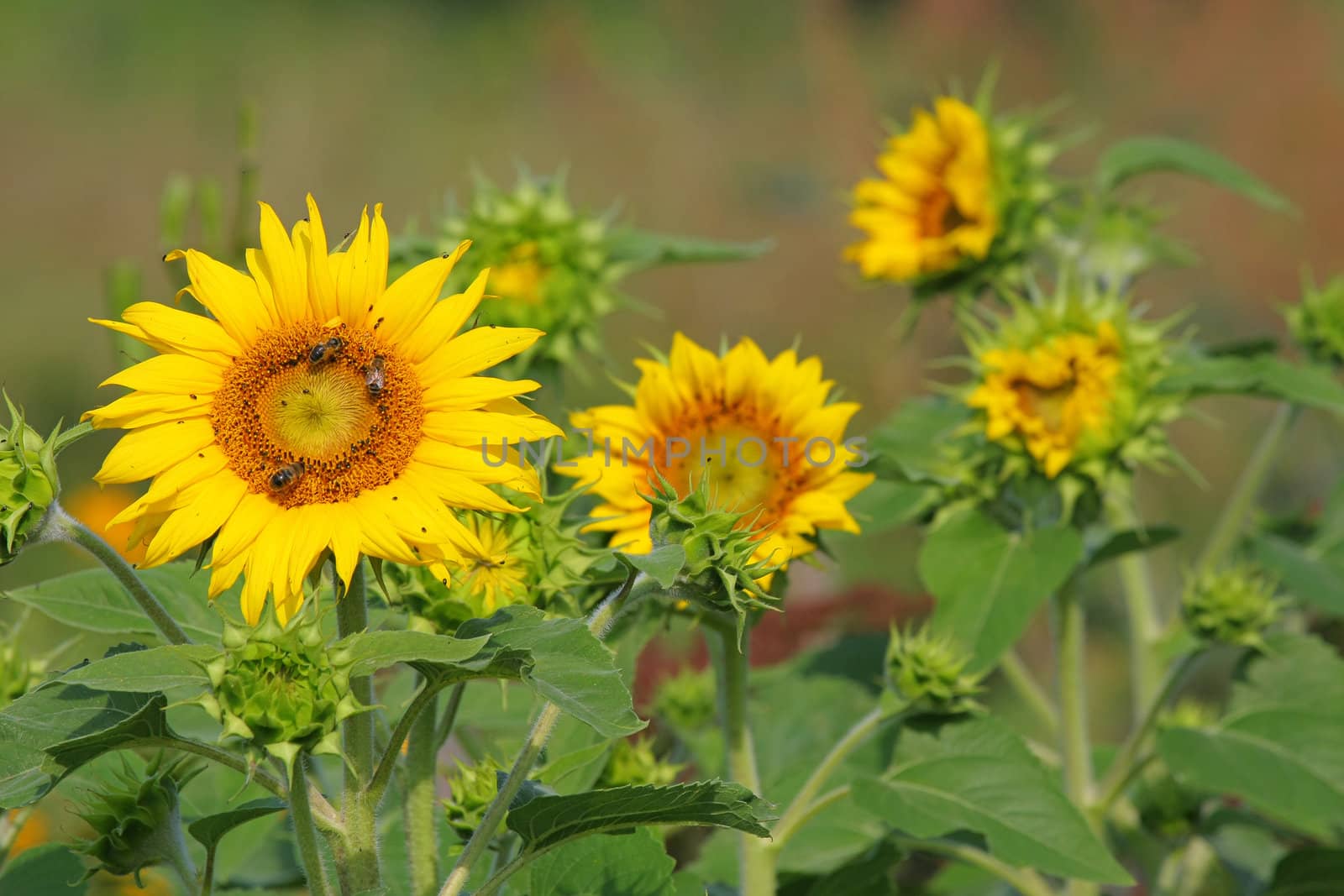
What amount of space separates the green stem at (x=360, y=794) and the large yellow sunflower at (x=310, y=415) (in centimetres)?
5

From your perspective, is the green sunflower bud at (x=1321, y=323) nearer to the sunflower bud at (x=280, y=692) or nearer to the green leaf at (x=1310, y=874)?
the green leaf at (x=1310, y=874)

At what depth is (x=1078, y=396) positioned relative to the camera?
179cm

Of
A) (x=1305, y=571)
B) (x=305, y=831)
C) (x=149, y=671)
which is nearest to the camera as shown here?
(x=149, y=671)

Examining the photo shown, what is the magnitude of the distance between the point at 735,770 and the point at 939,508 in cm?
50

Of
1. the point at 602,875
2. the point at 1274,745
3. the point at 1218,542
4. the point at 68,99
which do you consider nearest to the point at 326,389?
the point at 602,875

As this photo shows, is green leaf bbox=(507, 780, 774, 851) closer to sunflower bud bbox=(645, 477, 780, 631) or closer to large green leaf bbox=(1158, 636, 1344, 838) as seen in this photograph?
sunflower bud bbox=(645, 477, 780, 631)

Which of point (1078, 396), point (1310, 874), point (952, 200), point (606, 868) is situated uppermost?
point (952, 200)

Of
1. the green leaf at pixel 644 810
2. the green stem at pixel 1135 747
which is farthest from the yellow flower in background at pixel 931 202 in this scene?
the green leaf at pixel 644 810

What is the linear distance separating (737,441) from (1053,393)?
0.44 meters

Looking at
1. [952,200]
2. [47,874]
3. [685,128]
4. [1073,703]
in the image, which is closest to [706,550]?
[47,874]

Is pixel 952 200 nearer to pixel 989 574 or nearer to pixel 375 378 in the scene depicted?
pixel 989 574

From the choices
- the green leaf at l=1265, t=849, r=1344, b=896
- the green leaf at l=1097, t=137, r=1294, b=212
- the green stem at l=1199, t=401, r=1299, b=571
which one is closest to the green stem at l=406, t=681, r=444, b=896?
the green leaf at l=1265, t=849, r=1344, b=896

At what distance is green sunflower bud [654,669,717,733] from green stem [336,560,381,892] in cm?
93

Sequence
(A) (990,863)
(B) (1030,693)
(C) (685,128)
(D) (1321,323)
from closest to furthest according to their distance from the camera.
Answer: (A) (990,863) < (B) (1030,693) < (D) (1321,323) < (C) (685,128)
